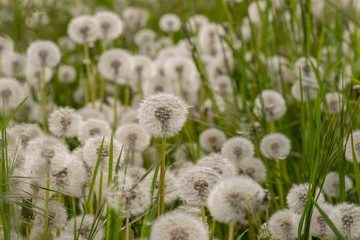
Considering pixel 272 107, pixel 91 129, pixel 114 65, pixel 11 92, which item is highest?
pixel 114 65

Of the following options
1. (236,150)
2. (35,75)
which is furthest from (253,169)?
(35,75)

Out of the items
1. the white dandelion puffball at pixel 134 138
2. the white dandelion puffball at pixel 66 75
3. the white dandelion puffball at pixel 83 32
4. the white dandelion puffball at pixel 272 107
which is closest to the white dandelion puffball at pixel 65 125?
the white dandelion puffball at pixel 134 138

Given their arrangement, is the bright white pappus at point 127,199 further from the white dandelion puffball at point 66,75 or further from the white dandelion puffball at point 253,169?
the white dandelion puffball at point 66,75

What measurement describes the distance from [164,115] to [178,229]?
0.47 m

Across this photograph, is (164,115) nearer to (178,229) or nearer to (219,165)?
(219,165)

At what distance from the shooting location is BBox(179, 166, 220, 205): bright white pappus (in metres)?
1.50

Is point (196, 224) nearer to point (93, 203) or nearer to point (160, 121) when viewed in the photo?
point (160, 121)

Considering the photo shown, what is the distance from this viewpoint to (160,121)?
5.35 ft

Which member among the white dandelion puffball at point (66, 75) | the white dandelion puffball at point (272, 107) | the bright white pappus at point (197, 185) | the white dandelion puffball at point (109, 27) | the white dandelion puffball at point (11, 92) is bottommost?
the bright white pappus at point (197, 185)

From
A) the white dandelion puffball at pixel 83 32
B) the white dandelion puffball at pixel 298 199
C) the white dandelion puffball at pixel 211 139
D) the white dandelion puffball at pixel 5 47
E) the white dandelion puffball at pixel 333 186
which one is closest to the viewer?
the white dandelion puffball at pixel 298 199

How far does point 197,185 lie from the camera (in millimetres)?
1506

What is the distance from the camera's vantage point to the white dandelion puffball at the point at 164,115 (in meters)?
1.63

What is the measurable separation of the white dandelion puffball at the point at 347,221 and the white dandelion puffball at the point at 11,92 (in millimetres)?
1885

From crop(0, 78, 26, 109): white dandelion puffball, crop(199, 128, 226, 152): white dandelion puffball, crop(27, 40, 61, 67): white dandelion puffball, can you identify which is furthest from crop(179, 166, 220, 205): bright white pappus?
crop(27, 40, 61, 67): white dandelion puffball
